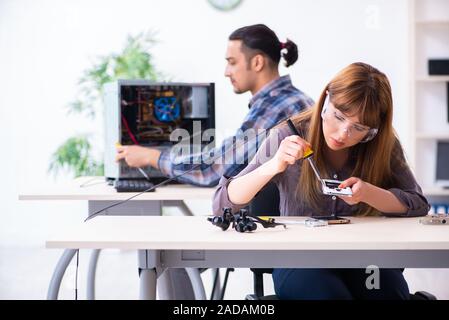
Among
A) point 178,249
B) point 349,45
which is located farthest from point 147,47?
point 178,249

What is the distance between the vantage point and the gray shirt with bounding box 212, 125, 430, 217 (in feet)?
6.29

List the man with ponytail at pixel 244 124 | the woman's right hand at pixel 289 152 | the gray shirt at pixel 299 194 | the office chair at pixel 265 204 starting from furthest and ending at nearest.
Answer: the man with ponytail at pixel 244 124 < the office chair at pixel 265 204 < the gray shirt at pixel 299 194 < the woman's right hand at pixel 289 152

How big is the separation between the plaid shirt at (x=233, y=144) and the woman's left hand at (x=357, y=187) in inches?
36.4

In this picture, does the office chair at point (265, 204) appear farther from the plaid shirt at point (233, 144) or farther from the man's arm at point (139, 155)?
the man's arm at point (139, 155)

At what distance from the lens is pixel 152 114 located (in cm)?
286

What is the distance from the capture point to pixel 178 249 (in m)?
1.62

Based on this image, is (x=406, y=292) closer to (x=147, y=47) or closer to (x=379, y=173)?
(x=379, y=173)

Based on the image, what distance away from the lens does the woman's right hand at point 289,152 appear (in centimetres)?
175

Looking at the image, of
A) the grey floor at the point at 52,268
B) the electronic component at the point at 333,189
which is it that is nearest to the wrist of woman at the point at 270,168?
the electronic component at the point at 333,189

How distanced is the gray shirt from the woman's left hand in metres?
0.13

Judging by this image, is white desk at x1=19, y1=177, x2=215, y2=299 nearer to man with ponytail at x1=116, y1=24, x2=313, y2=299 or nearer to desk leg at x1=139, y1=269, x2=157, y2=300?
man with ponytail at x1=116, y1=24, x2=313, y2=299

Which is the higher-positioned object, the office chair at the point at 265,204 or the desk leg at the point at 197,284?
the office chair at the point at 265,204

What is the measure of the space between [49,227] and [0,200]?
0.39m

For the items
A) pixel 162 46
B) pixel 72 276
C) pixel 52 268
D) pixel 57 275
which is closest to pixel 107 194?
pixel 57 275
